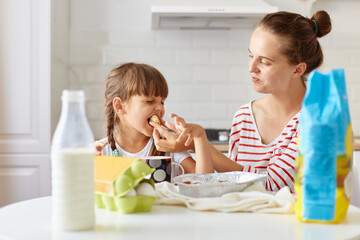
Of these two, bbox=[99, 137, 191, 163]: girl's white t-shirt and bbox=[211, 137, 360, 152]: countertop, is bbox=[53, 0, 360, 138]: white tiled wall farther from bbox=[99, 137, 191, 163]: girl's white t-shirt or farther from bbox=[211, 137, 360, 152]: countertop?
bbox=[99, 137, 191, 163]: girl's white t-shirt

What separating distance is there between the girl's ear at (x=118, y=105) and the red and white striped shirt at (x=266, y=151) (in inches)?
17.8

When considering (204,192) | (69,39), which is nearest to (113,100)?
(204,192)

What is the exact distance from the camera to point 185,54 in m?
3.04

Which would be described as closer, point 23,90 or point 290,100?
point 290,100

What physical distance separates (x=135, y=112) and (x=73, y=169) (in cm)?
97

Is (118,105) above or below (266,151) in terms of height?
above

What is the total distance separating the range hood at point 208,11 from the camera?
2578 mm

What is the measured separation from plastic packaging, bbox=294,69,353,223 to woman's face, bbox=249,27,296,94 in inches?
32.3

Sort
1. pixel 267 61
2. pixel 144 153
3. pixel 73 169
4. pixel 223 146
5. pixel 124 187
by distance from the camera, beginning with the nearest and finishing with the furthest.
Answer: pixel 73 169 → pixel 124 187 → pixel 267 61 → pixel 144 153 → pixel 223 146

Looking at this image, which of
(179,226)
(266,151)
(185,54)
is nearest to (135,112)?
(266,151)

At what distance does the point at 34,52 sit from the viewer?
2.54 metres

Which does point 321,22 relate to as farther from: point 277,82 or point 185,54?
point 185,54

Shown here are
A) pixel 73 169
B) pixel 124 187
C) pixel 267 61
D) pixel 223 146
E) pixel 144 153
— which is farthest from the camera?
pixel 223 146

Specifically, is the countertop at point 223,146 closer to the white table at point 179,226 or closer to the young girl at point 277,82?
the young girl at point 277,82
